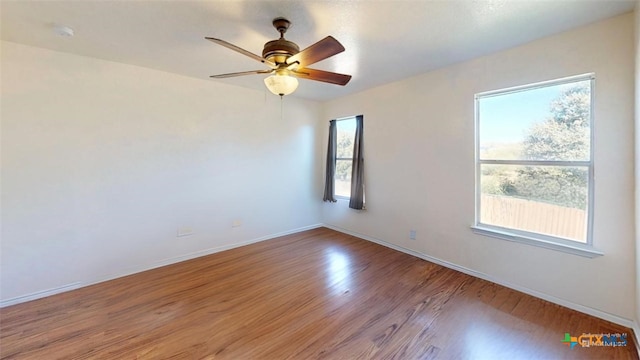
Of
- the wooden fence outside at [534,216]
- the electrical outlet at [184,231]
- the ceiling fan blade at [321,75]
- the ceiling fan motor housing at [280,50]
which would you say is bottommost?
the electrical outlet at [184,231]

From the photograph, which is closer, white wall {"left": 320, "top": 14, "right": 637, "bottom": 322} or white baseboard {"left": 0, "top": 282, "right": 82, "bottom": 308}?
white wall {"left": 320, "top": 14, "right": 637, "bottom": 322}

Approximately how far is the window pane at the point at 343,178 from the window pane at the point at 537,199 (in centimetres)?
223

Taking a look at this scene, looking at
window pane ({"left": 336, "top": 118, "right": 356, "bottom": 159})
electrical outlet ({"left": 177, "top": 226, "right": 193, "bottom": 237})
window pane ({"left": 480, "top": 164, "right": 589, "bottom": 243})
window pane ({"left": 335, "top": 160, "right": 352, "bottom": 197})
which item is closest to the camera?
window pane ({"left": 480, "top": 164, "right": 589, "bottom": 243})

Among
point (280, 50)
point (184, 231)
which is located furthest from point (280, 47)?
point (184, 231)

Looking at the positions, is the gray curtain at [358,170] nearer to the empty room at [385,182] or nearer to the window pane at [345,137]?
the window pane at [345,137]

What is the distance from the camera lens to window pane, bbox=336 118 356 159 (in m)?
4.51

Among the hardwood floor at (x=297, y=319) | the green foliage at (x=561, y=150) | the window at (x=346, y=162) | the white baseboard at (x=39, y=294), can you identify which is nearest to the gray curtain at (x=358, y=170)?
the window at (x=346, y=162)

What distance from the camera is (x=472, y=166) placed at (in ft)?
9.41

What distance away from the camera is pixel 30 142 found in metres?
2.42

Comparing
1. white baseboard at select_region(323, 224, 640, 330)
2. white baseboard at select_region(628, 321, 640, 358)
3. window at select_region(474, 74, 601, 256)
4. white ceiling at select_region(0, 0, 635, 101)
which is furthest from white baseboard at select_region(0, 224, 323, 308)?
white baseboard at select_region(628, 321, 640, 358)

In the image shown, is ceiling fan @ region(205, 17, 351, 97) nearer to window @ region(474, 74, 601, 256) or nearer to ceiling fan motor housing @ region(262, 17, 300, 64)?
ceiling fan motor housing @ region(262, 17, 300, 64)

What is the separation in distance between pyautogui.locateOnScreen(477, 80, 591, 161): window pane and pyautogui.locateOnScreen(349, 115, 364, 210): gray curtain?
178 centimetres

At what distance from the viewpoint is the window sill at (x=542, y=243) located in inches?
84.5

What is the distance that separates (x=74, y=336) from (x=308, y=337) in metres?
1.88
